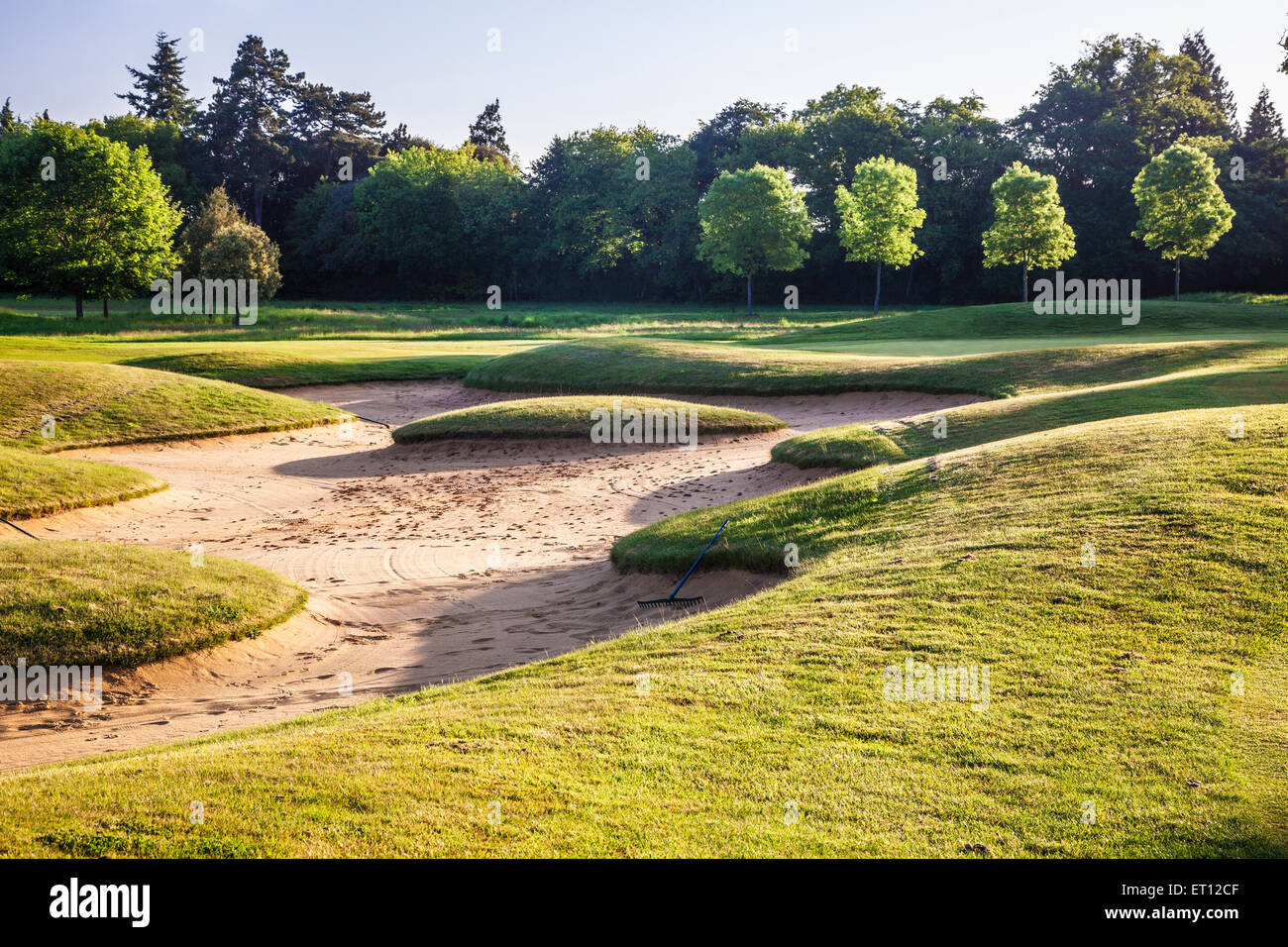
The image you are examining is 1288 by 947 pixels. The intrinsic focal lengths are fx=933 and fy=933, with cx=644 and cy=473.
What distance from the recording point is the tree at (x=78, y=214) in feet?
174

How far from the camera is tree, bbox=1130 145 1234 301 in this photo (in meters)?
60.8

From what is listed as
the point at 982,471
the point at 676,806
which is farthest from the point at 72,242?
the point at 676,806

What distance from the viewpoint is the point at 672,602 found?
37.4 feet

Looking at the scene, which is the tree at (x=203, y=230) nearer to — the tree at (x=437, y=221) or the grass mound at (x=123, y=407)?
the tree at (x=437, y=221)

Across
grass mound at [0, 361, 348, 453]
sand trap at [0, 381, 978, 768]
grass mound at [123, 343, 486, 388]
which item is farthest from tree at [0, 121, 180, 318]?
sand trap at [0, 381, 978, 768]

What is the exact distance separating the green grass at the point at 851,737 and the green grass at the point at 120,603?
3163 mm

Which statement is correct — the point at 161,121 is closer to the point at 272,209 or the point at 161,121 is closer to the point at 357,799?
the point at 272,209

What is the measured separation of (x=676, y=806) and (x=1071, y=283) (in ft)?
250

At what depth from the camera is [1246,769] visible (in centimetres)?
522

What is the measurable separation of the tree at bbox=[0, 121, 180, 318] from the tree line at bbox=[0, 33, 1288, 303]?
16985mm

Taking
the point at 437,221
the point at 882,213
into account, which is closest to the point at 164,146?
the point at 437,221

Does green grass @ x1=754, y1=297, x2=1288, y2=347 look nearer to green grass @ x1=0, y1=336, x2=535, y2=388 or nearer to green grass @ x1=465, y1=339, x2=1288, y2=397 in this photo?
green grass @ x1=465, y1=339, x2=1288, y2=397

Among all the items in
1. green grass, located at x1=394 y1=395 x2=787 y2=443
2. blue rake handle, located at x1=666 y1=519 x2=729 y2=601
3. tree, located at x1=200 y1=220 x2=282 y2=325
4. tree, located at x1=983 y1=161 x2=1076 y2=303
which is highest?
tree, located at x1=983 y1=161 x2=1076 y2=303

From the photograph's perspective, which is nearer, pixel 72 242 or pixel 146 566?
pixel 146 566
